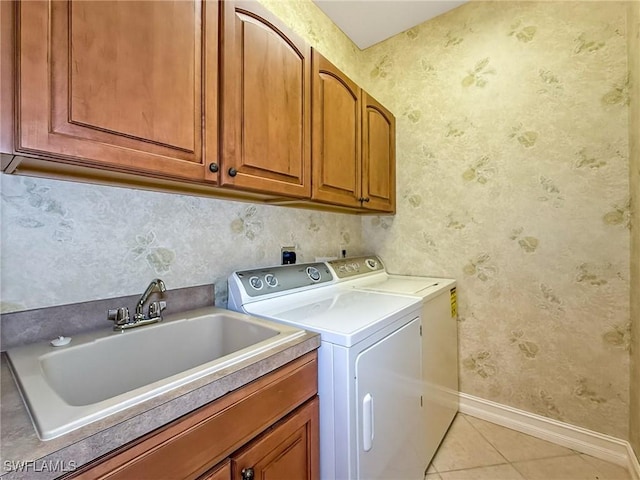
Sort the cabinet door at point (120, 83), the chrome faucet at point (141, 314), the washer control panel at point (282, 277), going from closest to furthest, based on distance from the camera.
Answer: the cabinet door at point (120, 83), the chrome faucet at point (141, 314), the washer control panel at point (282, 277)

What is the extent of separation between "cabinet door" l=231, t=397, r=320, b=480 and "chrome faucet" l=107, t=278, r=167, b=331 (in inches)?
24.1

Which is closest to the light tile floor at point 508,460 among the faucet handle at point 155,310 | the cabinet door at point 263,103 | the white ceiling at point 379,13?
the faucet handle at point 155,310

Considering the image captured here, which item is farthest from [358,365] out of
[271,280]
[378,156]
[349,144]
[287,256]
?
[378,156]

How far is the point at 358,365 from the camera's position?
0.98 m

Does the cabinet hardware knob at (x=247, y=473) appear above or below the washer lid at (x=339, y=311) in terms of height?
below

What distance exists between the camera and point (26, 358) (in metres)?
0.80

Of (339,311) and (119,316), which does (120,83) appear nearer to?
(119,316)

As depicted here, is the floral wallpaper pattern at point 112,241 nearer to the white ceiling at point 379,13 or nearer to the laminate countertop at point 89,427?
the laminate countertop at point 89,427

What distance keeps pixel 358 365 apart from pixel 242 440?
410 millimetres

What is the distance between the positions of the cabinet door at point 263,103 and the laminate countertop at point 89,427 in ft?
2.20

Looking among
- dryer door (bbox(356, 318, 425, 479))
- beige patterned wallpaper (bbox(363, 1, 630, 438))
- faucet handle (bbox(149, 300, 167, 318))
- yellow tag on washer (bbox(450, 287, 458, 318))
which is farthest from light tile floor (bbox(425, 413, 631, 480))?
faucet handle (bbox(149, 300, 167, 318))

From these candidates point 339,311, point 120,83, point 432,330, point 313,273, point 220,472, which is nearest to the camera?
point 220,472

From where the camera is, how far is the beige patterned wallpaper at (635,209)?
1382 mm

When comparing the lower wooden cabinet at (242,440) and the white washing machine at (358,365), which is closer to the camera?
the lower wooden cabinet at (242,440)
